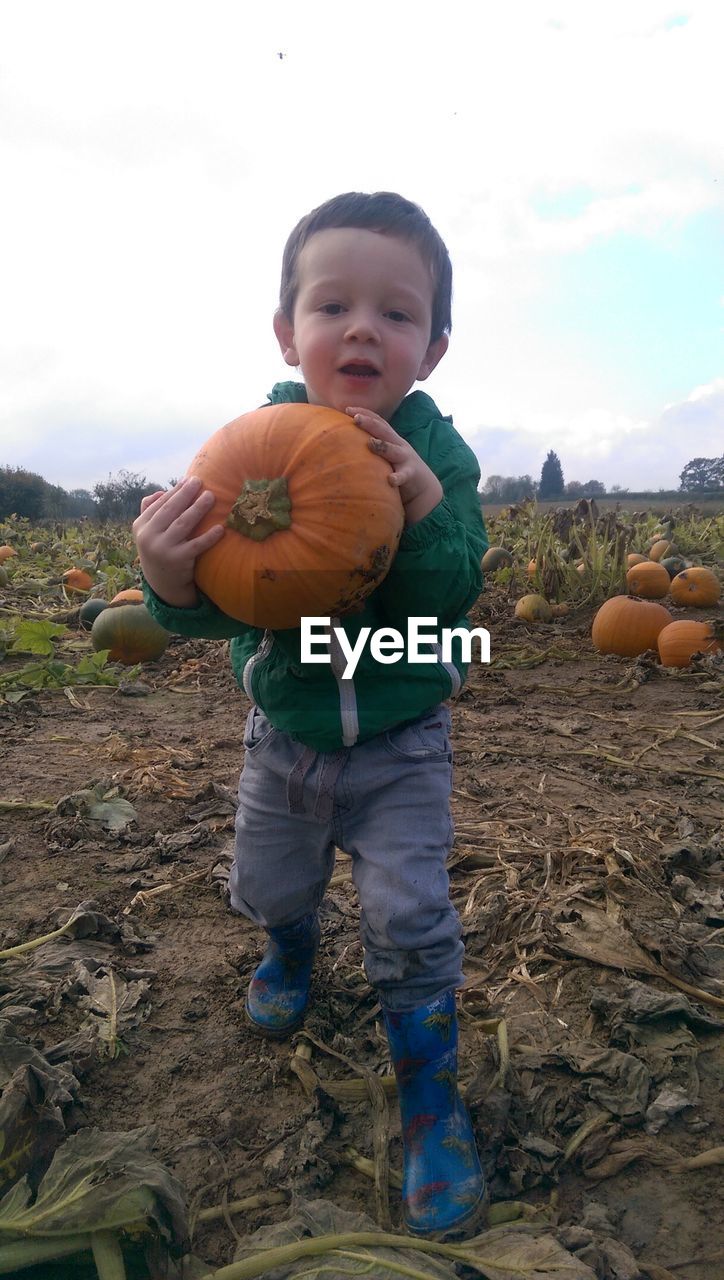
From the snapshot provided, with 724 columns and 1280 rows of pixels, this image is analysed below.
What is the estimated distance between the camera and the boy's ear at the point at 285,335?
207cm

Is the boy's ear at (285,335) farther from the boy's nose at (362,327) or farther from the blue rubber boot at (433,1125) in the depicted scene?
the blue rubber boot at (433,1125)

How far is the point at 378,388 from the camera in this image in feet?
6.05

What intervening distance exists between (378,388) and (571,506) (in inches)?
289

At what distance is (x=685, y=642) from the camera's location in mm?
5711

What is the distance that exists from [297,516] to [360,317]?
504 millimetres

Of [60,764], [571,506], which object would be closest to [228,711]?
[60,764]

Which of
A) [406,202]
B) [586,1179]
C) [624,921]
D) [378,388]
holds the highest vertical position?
[406,202]

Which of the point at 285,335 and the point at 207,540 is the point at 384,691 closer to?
the point at 207,540

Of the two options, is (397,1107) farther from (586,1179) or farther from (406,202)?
(406,202)

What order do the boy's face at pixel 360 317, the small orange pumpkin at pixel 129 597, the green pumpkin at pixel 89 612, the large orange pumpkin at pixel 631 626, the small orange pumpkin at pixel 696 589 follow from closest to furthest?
the boy's face at pixel 360 317 → the large orange pumpkin at pixel 631 626 → the small orange pumpkin at pixel 129 597 → the green pumpkin at pixel 89 612 → the small orange pumpkin at pixel 696 589

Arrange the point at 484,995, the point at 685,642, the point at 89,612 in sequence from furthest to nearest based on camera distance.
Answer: the point at 89,612 < the point at 685,642 < the point at 484,995

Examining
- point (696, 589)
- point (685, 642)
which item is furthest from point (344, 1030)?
point (696, 589)

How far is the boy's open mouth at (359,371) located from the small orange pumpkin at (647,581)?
595cm

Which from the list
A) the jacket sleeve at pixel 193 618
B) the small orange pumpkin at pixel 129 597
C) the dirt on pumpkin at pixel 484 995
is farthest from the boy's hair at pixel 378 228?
the small orange pumpkin at pixel 129 597
